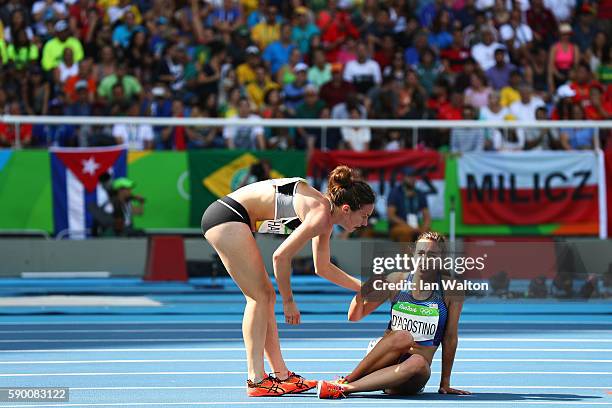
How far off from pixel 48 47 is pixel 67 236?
439 centimetres

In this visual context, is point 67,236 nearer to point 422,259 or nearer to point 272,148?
point 272,148

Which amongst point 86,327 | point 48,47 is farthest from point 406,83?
point 86,327

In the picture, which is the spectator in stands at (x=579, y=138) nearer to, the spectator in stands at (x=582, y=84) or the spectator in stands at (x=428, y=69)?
the spectator in stands at (x=582, y=84)

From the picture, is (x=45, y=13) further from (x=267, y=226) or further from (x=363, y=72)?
(x=267, y=226)

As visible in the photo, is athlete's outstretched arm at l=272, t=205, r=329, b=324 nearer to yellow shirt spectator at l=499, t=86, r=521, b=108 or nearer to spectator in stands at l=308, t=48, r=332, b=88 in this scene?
spectator in stands at l=308, t=48, r=332, b=88

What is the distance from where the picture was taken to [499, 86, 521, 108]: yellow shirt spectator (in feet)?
69.5

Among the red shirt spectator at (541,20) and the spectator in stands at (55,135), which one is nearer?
the spectator in stands at (55,135)

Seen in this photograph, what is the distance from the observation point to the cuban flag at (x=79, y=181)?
18375mm

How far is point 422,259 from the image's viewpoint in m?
8.33

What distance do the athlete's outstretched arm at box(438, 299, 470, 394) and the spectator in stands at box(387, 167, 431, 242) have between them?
10.0 m

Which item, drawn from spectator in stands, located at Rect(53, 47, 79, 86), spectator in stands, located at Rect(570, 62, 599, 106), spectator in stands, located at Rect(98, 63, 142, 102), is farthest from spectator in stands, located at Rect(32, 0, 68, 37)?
spectator in stands, located at Rect(570, 62, 599, 106)

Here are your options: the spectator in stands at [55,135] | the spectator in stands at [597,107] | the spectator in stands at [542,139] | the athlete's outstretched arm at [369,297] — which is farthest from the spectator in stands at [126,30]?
the athlete's outstretched arm at [369,297]

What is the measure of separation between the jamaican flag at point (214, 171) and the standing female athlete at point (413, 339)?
34.1 ft

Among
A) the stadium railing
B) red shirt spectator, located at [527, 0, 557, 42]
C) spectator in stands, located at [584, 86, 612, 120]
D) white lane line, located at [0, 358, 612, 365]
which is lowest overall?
white lane line, located at [0, 358, 612, 365]
